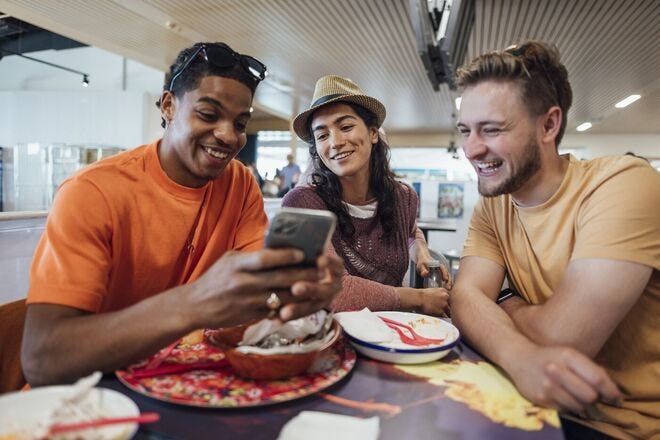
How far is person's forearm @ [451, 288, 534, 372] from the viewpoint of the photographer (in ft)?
3.31

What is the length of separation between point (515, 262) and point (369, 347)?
2.37 feet

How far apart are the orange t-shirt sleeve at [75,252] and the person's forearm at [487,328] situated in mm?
1002

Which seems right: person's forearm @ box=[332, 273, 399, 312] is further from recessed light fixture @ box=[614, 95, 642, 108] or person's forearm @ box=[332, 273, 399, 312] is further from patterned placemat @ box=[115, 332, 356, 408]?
recessed light fixture @ box=[614, 95, 642, 108]

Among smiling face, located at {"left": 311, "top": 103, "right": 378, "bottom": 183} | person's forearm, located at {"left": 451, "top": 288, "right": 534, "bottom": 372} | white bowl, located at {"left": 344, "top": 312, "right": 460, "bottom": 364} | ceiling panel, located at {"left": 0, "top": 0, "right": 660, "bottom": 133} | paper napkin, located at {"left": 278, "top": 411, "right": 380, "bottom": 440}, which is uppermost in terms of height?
ceiling panel, located at {"left": 0, "top": 0, "right": 660, "bottom": 133}

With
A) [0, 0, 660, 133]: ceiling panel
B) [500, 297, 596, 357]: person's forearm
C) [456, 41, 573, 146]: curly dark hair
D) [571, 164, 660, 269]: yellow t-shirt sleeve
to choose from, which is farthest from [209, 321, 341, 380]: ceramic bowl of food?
[0, 0, 660, 133]: ceiling panel

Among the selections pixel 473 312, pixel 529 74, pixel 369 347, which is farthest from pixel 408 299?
pixel 529 74

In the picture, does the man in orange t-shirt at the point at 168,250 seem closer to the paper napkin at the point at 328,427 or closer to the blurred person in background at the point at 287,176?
the paper napkin at the point at 328,427

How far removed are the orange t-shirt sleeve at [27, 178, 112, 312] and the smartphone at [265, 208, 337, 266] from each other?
1.73ft

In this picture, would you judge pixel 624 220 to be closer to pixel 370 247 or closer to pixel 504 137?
pixel 504 137

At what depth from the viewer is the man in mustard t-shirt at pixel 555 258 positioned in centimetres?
104

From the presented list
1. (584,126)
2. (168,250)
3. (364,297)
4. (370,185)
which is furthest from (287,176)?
(584,126)

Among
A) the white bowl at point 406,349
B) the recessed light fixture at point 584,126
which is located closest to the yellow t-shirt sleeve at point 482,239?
Result: the white bowl at point 406,349

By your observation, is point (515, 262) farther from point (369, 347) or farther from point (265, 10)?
point (265, 10)

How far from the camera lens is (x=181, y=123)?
1.44 meters
